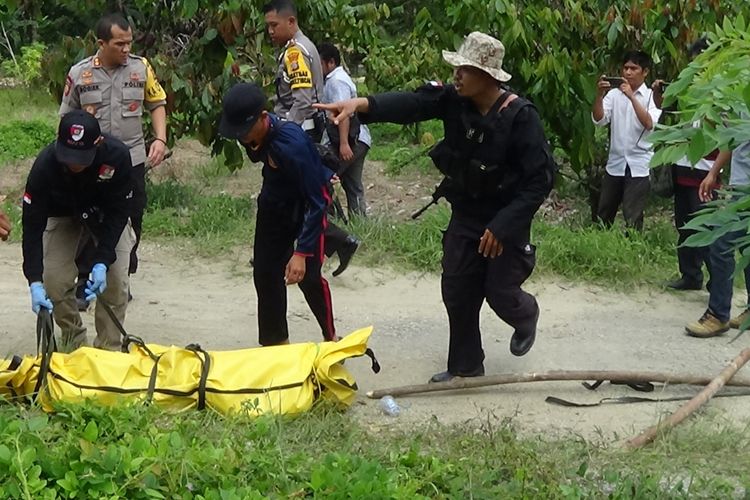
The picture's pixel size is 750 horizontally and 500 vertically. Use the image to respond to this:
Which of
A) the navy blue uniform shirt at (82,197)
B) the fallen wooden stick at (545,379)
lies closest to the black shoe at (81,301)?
the navy blue uniform shirt at (82,197)

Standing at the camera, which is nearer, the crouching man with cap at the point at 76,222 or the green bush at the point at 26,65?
the crouching man with cap at the point at 76,222

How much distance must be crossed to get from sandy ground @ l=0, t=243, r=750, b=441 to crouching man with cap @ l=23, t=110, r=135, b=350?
0.65 metres

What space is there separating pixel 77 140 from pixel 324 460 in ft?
5.90

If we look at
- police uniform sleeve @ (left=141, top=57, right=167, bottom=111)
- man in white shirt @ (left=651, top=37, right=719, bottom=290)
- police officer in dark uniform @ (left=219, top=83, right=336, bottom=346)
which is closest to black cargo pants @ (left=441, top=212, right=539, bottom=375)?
police officer in dark uniform @ (left=219, top=83, right=336, bottom=346)

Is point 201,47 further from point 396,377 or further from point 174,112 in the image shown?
point 396,377

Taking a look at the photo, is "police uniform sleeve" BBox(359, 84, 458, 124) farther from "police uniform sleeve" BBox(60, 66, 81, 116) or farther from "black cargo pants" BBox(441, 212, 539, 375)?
"police uniform sleeve" BBox(60, 66, 81, 116)

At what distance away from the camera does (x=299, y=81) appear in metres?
6.74

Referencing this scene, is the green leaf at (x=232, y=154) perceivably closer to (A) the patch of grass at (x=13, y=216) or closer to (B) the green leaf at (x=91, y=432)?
(A) the patch of grass at (x=13, y=216)

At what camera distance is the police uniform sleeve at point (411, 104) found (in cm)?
493

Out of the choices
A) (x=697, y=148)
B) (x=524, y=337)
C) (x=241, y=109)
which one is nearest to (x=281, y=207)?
(x=241, y=109)

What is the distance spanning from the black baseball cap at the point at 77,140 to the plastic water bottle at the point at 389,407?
1.70m

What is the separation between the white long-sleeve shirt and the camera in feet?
24.5

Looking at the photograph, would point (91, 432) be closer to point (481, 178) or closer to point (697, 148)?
point (481, 178)

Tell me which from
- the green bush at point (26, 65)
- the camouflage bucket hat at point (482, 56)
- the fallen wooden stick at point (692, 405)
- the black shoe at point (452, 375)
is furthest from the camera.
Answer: the green bush at point (26, 65)
